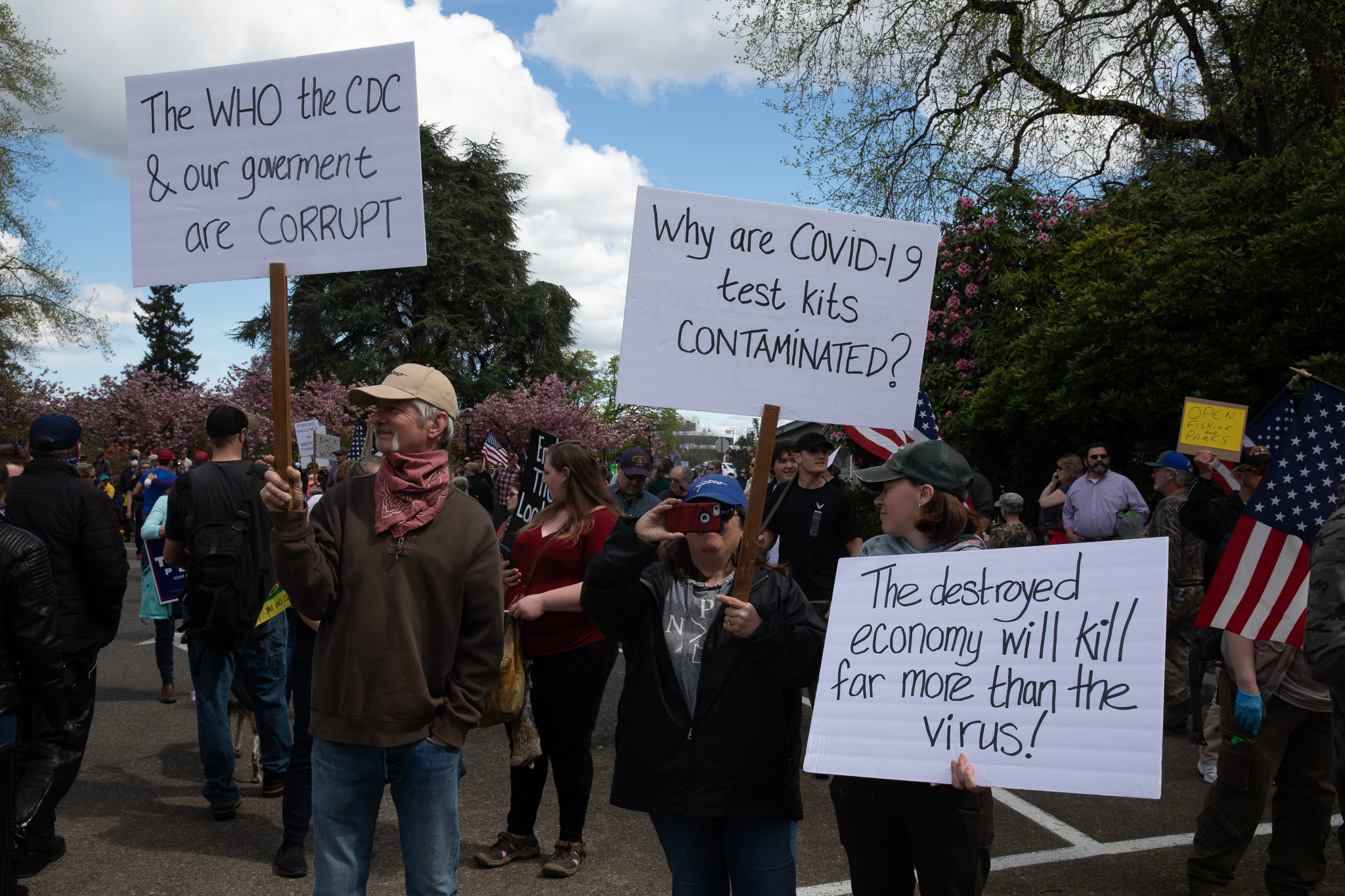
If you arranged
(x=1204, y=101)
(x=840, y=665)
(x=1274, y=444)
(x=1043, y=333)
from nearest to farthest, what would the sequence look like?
1. (x=840, y=665)
2. (x=1274, y=444)
3. (x=1043, y=333)
4. (x=1204, y=101)

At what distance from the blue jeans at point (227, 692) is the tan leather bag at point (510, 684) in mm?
1439

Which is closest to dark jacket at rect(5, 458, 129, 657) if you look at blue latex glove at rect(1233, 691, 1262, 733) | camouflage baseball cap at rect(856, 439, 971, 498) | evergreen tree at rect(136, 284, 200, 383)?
camouflage baseball cap at rect(856, 439, 971, 498)

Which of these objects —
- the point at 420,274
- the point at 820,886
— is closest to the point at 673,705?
the point at 820,886

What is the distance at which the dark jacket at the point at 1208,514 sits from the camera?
5.36 meters

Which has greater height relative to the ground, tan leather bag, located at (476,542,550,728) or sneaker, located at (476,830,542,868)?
tan leather bag, located at (476,542,550,728)

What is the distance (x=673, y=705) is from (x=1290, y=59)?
11636mm

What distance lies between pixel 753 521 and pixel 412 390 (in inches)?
42.0

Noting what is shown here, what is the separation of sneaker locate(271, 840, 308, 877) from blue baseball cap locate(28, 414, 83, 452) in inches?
81.6

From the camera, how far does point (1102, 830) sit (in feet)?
15.0

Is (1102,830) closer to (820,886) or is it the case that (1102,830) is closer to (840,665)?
(820,886)

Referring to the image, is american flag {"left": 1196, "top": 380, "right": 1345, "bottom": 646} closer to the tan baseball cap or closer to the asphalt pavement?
the asphalt pavement

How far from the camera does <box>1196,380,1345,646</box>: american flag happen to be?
375cm

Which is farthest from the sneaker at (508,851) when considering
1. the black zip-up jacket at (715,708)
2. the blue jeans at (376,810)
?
the black zip-up jacket at (715,708)

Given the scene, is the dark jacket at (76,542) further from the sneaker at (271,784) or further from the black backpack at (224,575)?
the sneaker at (271,784)
